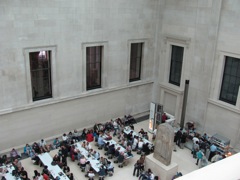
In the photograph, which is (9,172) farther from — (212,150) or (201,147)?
(212,150)

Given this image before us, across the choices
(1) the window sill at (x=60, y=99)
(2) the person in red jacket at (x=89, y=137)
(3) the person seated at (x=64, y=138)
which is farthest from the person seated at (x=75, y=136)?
(1) the window sill at (x=60, y=99)

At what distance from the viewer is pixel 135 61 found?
768 inches

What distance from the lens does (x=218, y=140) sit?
16.0 m

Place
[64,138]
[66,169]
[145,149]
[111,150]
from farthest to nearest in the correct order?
[64,138], [145,149], [111,150], [66,169]

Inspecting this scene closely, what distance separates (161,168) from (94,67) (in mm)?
7754

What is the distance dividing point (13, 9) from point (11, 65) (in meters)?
2.76

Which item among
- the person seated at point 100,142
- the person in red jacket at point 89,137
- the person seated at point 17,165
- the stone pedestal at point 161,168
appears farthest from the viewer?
the person in red jacket at point 89,137

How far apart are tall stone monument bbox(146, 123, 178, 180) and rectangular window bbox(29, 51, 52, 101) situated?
6.98 metres

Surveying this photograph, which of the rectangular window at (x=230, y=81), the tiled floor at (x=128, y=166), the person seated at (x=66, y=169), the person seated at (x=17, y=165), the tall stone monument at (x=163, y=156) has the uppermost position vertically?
the rectangular window at (x=230, y=81)

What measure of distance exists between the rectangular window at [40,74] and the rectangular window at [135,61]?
618 cm

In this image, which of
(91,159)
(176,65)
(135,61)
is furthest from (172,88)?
(91,159)

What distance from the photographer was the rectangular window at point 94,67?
1703 centimetres

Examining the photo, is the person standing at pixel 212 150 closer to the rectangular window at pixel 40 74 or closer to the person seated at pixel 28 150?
the rectangular window at pixel 40 74

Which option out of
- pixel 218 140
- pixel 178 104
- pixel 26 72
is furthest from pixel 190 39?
pixel 26 72
